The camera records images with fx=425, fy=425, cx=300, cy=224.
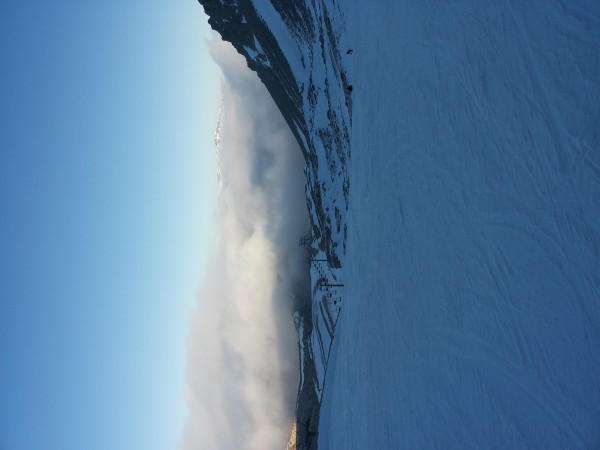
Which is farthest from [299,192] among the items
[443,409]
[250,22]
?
[443,409]

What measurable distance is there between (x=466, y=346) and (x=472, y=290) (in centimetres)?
57

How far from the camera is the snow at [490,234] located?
317 cm

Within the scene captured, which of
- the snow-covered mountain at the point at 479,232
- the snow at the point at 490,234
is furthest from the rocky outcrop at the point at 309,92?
the snow at the point at 490,234

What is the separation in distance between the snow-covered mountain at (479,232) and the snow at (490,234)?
2 centimetres

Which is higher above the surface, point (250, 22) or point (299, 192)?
point (250, 22)

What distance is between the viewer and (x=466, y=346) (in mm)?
4293

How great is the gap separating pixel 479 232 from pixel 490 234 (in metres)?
0.17

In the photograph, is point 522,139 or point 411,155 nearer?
point 522,139

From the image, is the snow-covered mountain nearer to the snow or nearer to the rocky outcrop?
the snow

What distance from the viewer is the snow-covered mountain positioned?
3.20 meters

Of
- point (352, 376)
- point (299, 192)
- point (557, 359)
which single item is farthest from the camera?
point (299, 192)

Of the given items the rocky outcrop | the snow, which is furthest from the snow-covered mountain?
the rocky outcrop

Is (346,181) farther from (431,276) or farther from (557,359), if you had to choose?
(557,359)

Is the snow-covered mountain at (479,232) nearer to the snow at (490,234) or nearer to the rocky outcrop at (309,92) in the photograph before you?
the snow at (490,234)
